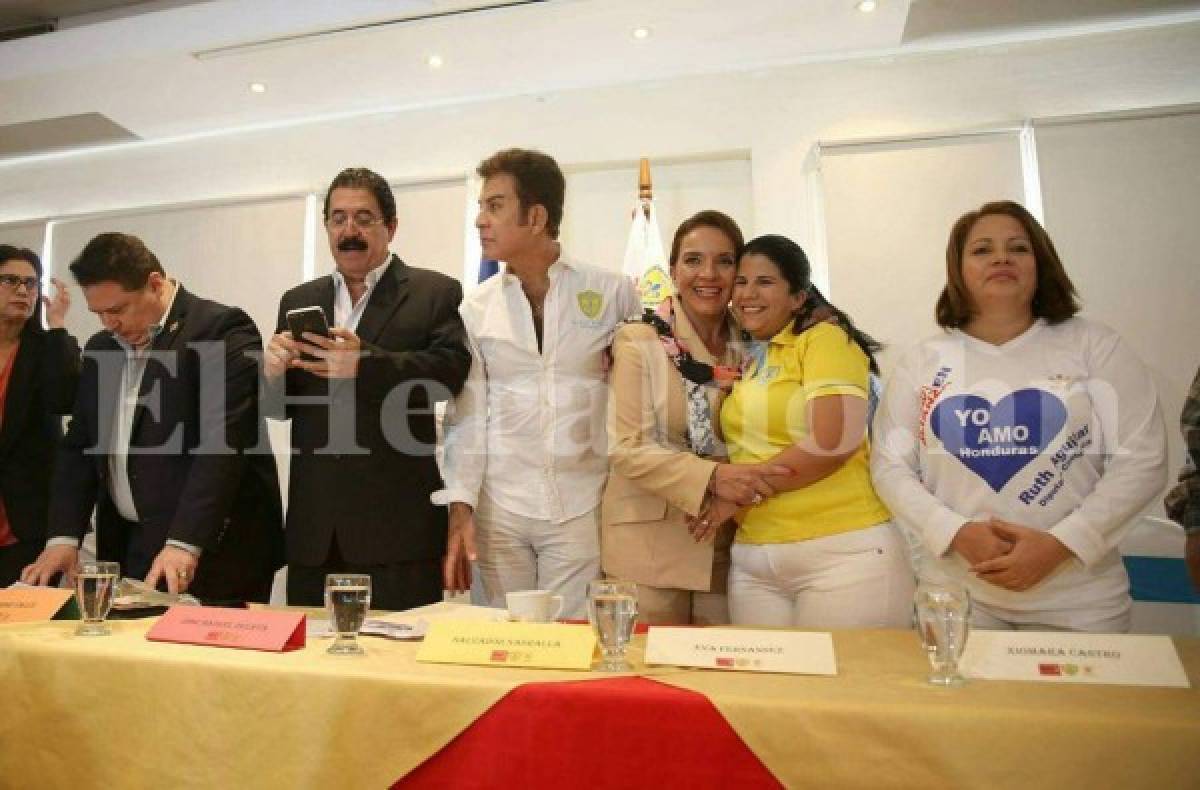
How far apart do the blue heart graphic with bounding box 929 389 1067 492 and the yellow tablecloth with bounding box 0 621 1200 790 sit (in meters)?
0.45

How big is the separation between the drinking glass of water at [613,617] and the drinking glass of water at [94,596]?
85 centimetres

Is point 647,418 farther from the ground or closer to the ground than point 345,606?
farther from the ground

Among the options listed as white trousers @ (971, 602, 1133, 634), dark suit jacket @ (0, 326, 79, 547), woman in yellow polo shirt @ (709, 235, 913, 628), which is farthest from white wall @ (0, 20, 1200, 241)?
white trousers @ (971, 602, 1133, 634)

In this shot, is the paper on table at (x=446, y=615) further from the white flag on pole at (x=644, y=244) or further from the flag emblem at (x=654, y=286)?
the white flag on pole at (x=644, y=244)

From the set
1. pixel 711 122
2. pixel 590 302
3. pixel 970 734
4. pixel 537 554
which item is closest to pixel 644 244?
pixel 711 122

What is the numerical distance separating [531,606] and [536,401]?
0.90 metres

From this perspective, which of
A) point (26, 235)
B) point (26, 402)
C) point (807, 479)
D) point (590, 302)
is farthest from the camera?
point (26, 235)

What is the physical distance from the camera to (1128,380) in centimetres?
162

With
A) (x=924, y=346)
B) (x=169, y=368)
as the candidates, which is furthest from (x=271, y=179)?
(x=924, y=346)

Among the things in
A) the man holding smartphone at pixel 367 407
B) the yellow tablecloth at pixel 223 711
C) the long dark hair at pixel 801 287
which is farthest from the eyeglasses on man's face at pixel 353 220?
the yellow tablecloth at pixel 223 711

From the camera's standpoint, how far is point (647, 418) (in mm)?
2027

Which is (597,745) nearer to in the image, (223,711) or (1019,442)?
(223,711)

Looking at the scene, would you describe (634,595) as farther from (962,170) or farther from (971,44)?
(971,44)

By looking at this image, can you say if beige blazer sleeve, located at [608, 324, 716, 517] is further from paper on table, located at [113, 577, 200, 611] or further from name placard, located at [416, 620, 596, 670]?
paper on table, located at [113, 577, 200, 611]
